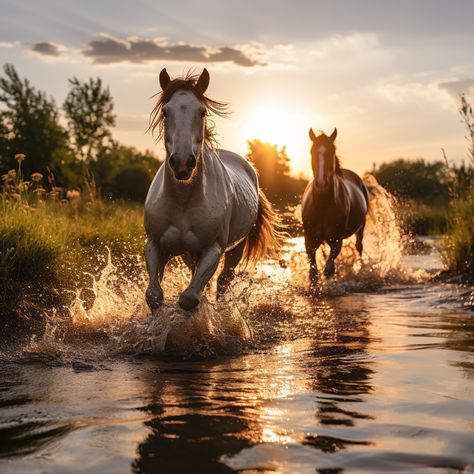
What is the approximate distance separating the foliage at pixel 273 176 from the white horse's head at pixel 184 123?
4395mm

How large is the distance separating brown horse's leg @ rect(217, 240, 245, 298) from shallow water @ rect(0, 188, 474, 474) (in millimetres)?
523

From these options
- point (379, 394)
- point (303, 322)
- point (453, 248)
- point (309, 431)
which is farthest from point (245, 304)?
point (453, 248)

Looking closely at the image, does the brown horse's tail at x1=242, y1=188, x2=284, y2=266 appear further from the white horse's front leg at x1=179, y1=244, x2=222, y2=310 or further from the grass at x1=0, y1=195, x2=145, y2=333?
the white horse's front leg at x1=179, y1=244, x2=222, y2=310

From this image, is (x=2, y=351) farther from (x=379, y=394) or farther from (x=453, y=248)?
(x=453, y=248)

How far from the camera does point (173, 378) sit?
4.76m

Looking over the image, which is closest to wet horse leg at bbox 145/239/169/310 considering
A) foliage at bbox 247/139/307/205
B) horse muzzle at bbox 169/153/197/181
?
horse muzzle at bbox 169/153/197/181

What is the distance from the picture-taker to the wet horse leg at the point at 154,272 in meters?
5.77

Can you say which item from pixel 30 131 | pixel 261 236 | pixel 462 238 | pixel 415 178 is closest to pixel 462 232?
pixel 462 238

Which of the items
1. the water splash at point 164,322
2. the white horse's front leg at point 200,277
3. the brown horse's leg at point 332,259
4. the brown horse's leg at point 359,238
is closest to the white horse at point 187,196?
the white horse's front leg at point 200,277

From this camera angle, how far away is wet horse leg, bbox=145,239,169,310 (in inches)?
227

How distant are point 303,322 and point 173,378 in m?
3.09

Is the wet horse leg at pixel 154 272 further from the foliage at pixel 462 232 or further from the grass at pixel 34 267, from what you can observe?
the foliage at pixel 462 232

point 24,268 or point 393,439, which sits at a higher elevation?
point 24,268

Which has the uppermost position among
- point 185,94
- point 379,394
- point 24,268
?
point 185,94
